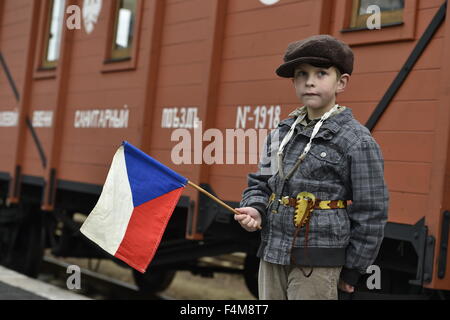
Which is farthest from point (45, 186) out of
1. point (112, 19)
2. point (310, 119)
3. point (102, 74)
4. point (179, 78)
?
point (310, 119)

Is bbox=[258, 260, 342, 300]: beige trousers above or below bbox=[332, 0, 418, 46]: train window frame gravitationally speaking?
below

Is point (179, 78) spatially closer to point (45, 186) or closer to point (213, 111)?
point (213, 111)

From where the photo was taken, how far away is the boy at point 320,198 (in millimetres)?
2488

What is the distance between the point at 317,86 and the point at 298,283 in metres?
0.70

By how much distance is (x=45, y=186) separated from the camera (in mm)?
6863

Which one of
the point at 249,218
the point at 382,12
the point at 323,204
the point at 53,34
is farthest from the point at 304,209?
the point at 53,34

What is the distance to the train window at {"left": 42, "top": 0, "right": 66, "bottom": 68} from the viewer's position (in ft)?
23.9

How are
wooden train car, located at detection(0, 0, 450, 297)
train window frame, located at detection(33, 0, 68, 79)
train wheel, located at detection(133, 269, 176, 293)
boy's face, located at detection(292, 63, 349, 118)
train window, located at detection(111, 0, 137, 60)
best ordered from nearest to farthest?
boy's face, located at detection(292, 63, 349, 118) → wooden train car, located at detection(0, 0, 450, 297) → train window, located at detection(111, 0, 137, 60) → train window frame, located at detection(33, 0, 68, 79) → train wheel, located at detection(133, 269, 176, 293)

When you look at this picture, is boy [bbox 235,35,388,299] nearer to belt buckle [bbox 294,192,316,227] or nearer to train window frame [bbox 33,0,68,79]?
belt buckle [bbox 294,192,316,227]

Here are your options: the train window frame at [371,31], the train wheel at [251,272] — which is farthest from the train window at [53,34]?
the train window frame at [371,31]

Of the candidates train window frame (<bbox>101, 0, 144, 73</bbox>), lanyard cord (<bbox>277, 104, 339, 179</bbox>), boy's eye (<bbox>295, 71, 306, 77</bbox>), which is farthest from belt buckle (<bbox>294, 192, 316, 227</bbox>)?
train window frame (<bbox>101, 0, 144, 73</bbox>)

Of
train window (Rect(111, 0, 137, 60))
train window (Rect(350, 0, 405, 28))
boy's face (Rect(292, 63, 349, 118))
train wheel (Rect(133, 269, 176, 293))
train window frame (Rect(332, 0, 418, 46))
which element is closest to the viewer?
boy's face (Rect(292, 63, 349, 118))

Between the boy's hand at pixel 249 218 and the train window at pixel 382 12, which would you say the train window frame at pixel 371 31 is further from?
the boy's hand at pixel 249 218

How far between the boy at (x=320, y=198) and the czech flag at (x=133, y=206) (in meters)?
0.37
